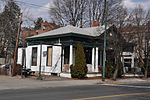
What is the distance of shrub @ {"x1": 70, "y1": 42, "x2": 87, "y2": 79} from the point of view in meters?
37.2

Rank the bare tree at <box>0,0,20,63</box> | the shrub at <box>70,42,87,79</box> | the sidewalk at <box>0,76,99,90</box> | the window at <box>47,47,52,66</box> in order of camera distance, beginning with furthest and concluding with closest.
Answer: the bare tree at <box>0,0,20,63</box>, the window at <box>47,47,52,66</box>, the shrub at <box>70,42,87,79</box>, the sidewalk at <box>0,76,99,90</box>

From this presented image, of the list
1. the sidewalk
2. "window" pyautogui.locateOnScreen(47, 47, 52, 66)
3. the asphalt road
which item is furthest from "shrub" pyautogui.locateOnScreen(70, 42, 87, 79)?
the asphalt road

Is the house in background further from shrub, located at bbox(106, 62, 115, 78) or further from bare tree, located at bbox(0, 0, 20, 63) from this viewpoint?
bare tree, located at bbox(0, 0, 20, 63)

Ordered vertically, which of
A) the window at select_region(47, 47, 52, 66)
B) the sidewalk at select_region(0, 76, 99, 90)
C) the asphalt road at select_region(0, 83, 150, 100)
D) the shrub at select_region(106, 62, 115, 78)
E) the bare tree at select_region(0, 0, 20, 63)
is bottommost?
the asphalt road at select_region(0, 83, 150, 100)

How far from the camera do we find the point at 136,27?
4159 centimetres

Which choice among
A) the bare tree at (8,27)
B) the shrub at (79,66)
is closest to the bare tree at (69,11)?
the bare tree at (8,27)

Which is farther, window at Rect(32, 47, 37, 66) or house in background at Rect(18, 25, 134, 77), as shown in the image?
window at Rect(32, 47, 37, 66)

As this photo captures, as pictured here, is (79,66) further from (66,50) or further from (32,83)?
(32,83)

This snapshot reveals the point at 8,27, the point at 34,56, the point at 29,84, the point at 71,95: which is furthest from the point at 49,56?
the point at 71,95

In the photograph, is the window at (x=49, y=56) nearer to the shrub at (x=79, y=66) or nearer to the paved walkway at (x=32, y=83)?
the shrub at (x=79, y=66)

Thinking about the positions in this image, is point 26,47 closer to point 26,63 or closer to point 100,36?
point 26,63

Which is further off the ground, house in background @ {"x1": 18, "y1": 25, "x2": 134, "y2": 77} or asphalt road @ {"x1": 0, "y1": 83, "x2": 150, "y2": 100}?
house in background @ {"x1": 18, "y1": 25, "x2": 134, "y2": 77}

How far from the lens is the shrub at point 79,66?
37.2 metres

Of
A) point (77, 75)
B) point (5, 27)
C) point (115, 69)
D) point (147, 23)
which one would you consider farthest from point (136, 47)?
point (5, 27)
